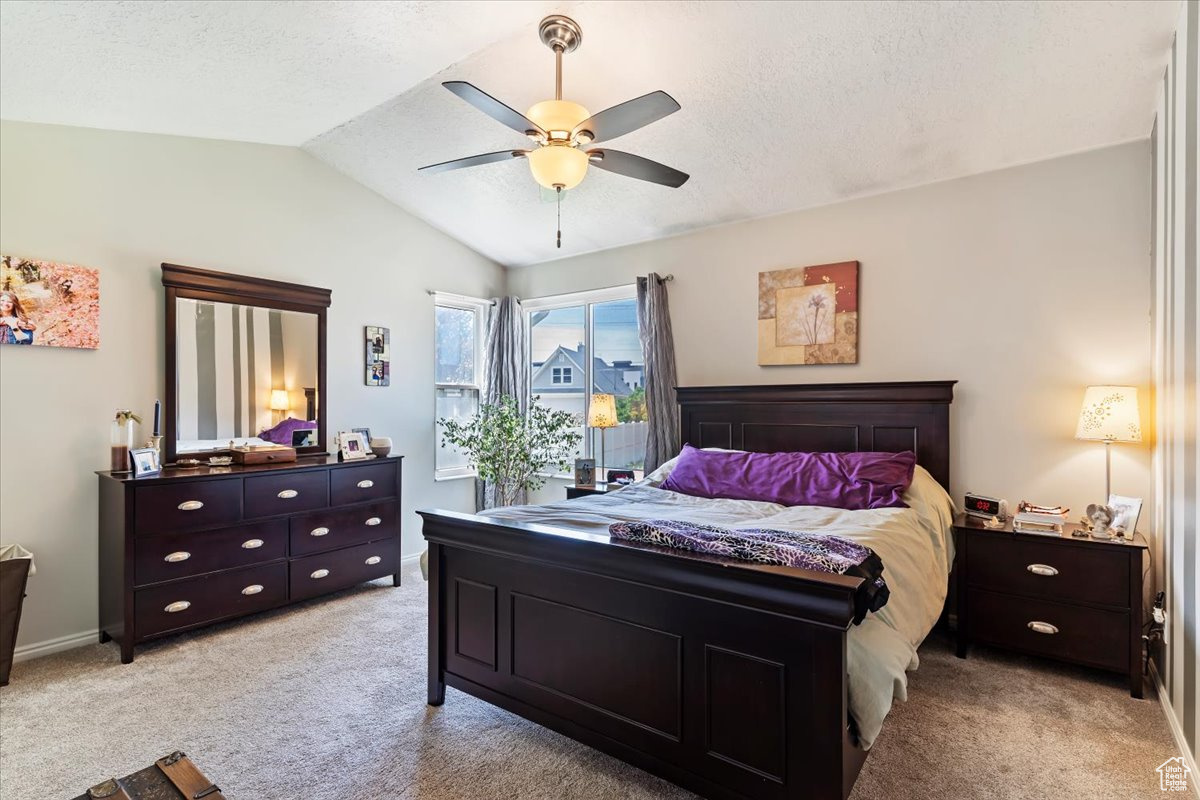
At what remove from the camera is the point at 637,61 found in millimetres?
2791

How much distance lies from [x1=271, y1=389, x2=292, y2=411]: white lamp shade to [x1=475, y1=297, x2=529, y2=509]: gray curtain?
171cm

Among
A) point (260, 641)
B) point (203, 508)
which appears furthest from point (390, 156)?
point (260, 641)

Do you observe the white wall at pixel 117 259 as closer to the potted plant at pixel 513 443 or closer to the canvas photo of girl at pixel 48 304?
the canvas photo of girl at pixel 48 304

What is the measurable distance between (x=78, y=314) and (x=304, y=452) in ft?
4.72

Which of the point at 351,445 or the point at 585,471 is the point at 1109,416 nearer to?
the point at 585,471

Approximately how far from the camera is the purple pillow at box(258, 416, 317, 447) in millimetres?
3875

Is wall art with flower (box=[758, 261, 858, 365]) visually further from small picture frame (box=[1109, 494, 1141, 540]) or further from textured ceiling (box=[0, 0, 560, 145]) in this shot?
textured ceiling (box=[0, 0, 560, 145])

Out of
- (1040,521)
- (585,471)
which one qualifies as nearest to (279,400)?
(585,471)

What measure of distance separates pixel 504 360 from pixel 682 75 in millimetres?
3038

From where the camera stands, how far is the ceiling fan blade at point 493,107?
7.01 ft

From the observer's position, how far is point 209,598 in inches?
125

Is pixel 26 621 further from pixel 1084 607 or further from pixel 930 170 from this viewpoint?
pixel 930 170

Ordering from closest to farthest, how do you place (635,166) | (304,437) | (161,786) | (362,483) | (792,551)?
(161,786) → (792,551) → (635,166) → (362,483) → (304,437)

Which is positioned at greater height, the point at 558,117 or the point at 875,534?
the point at 558,117
